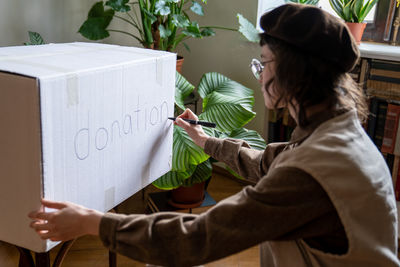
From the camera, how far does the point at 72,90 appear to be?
2.32ft

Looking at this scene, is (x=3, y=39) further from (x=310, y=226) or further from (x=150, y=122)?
(x=310, y=226)

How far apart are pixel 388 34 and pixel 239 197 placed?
1806 mm

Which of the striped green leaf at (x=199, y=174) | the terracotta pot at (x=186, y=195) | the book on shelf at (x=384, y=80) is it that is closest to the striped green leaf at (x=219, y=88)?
the striped green leaf at (x=199, y=174)

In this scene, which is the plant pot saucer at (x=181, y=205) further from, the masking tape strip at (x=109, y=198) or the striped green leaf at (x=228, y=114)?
the masking tape strip at (x=109, y=198)

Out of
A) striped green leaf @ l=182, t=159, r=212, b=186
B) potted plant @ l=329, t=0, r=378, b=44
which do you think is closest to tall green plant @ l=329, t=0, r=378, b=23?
potted plant @ l=329, t=0, r=378, b=44

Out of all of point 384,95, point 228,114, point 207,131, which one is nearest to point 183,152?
point 207,131

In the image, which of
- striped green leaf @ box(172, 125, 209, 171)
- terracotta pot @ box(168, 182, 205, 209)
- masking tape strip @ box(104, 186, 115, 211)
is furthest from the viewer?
terracotta pot @ box(168, 182, 205, 209)

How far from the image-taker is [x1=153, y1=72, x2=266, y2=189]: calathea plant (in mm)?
1496

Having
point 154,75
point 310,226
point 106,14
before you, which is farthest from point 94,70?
point 106,14

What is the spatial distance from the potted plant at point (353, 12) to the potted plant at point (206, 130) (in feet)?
1.89

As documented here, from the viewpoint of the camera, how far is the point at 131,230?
70 centimetres

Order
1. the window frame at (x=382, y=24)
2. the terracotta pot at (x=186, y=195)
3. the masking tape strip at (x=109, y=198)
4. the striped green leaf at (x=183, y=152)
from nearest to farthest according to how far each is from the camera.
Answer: the masking tape strip at (x=109, y=198) → the striped green leaf at (x=183, y=152) → the terracotta pot at (x=186, y=195) → the window frame at (x=382, y=24)

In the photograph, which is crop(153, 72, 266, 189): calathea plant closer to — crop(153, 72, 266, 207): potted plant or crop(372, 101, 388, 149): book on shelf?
crop(153, 72, 266, 207): potted plant

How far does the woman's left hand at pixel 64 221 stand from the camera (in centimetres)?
70
